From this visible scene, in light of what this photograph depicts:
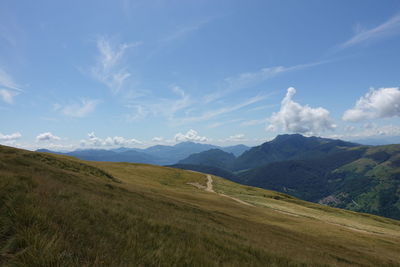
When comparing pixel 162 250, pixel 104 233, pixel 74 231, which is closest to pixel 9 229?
pixel 74 231

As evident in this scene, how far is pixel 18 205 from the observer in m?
→ 6.67

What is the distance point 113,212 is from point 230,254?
→ 18.8 feet

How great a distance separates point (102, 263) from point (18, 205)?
3758mm

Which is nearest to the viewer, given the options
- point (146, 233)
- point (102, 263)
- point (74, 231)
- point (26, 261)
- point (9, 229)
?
point (26, 261)

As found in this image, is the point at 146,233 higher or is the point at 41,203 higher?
the point at 41,203

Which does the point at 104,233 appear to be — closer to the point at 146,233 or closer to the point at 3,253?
the point at 146,233

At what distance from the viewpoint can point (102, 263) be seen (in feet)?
16.9

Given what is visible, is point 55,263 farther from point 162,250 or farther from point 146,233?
A: point 146,233

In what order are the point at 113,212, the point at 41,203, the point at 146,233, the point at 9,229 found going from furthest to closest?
the point at 113,212
the point at 146,233
the point at 41,203
the point at 9,229

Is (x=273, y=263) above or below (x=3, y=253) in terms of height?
below

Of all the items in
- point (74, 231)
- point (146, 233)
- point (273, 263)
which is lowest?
point (273, 263)

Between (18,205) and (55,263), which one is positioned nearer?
(55,263)

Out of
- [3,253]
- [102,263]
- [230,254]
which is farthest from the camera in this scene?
[230,254]

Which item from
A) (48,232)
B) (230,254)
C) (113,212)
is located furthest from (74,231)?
(230,254)
